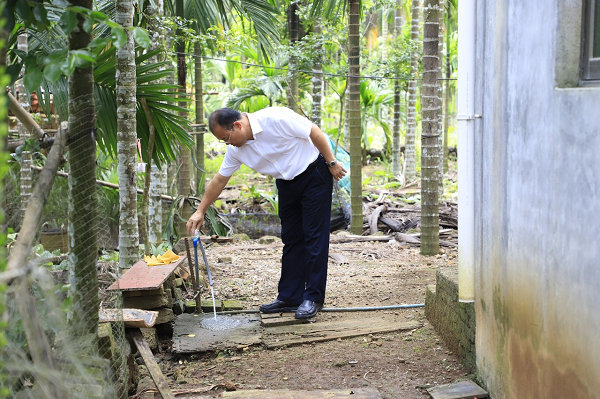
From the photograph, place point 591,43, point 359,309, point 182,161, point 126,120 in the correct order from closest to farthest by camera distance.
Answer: point 591,43 → point 126,120 → point 359,309 → point 182,161

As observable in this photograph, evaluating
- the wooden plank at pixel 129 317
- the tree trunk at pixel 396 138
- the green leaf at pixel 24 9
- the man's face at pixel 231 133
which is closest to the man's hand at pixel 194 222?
the man's face at pixel 231 133

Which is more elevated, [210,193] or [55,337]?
[210,193]

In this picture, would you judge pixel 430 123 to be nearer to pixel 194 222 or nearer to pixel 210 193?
pixel 210 193

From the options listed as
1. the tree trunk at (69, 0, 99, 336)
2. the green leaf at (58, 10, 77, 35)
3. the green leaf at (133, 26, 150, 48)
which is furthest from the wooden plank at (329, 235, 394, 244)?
the green leaf at (58, 10, 77, 35)

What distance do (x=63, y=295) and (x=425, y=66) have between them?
5944 millimetres

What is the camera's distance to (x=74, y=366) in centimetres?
242

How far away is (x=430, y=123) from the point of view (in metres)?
7.98

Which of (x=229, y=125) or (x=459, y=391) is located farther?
(x=229, y=125)

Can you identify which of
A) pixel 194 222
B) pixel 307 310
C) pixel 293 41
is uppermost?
pixel 293 41

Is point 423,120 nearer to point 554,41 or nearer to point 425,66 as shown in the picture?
point 425,66

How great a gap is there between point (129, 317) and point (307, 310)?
5.61ft

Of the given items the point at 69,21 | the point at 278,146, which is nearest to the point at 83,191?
the point at 69,21

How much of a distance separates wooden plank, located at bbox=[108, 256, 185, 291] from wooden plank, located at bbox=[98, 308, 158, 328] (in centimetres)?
40

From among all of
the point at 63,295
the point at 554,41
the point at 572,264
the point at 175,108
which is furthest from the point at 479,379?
the point at 175,108
